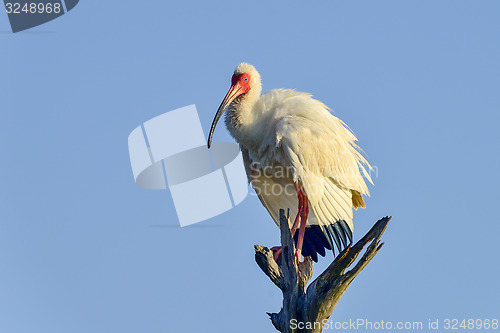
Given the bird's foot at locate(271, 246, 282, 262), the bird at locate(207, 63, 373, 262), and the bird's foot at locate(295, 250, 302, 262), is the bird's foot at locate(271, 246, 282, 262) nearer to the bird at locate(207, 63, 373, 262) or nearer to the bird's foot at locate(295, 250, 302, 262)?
the bird at locate(207, 63, 373, 262)

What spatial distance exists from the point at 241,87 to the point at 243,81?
0.09 m

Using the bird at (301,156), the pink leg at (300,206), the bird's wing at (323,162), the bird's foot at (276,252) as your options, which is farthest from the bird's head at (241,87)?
the bird's foot at (276,252)

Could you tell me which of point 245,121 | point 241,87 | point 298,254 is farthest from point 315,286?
point 241,87

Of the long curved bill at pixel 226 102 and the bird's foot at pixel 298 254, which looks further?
the long curved bill at pixel 226 102

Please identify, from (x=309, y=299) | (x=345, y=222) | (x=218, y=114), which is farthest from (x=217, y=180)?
(x=309, y=299)

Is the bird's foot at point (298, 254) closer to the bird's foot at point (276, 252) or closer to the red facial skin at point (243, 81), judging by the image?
the bird's foot at point (276, 252)

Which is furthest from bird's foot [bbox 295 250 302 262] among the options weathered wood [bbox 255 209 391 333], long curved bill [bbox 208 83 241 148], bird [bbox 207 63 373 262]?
long curved bill [bbox 208 83 241 148]

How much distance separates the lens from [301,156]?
9.60 metres

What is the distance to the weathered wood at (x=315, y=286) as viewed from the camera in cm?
829

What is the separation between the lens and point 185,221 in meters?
11.5

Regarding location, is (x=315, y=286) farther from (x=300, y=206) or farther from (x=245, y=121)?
(x=245, y=121)

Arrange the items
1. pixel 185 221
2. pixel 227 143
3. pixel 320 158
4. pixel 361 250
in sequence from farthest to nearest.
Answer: pixel 185 221 < pixel 227 143 < pixel 320 158 < pixel 361 250

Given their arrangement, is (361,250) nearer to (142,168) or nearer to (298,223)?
(298,223)

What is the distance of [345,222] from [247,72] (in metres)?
2.34
